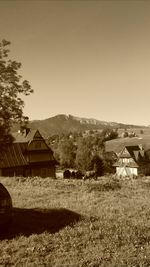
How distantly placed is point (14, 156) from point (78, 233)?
39.7 metres

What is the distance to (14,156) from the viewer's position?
50.7 meters

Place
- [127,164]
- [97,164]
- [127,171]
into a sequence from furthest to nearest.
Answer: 1. [127,164]
2. [127,171]
3. [97,164]

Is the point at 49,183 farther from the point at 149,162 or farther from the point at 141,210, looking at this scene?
the point at 149,162

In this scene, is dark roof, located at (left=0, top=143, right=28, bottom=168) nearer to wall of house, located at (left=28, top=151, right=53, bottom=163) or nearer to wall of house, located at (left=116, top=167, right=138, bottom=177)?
wall of house, located at (left=28, top=151, right=53, bottom=163)

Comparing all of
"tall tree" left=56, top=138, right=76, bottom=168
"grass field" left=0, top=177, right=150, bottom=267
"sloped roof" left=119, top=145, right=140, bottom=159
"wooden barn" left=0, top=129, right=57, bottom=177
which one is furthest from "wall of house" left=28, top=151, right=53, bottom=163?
"grass field" left=0, top=177, right=150, bottom=267

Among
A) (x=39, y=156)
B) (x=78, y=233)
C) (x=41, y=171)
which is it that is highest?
→ (x=39, y=156)

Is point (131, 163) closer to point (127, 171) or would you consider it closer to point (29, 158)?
point (127, 171)

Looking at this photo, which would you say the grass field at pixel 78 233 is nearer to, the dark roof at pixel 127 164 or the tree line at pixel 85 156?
the tree line at pixel 85 156

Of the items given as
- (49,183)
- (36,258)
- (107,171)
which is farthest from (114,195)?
(107,171)

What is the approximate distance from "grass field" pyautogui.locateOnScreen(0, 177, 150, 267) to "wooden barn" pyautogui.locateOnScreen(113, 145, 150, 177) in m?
54.6

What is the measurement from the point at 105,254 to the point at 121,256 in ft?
1.49

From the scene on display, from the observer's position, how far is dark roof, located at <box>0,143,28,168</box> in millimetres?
48919

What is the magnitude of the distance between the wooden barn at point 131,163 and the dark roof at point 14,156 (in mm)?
27512

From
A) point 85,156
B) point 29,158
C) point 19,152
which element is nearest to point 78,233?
point 19,152
